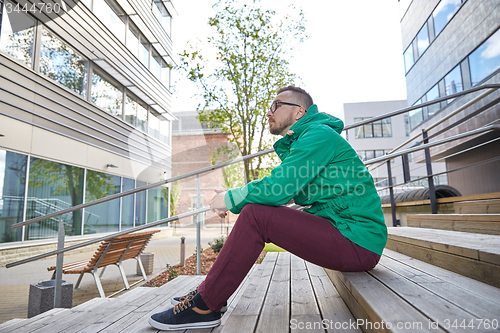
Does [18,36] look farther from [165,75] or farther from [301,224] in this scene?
[165,75]

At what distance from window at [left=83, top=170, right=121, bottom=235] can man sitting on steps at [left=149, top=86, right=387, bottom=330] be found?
30.4 ft

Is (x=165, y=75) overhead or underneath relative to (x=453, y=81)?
overhead

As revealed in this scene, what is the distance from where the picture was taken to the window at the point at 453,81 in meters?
10.8

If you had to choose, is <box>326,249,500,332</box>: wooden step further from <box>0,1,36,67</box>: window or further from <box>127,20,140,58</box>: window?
<box>127,20,140,58</box>: window

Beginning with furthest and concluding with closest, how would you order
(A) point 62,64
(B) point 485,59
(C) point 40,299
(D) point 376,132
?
(D) point 376,132 → (B) point 485,59 → (A) point 62,64 → (C) point 40,299

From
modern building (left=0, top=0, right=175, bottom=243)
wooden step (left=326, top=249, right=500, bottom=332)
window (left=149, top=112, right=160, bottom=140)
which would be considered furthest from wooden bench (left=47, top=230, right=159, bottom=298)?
window (left=149, top=112, right=160, bottom=140)

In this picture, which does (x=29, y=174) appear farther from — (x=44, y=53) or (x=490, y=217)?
(x=490, y=217)

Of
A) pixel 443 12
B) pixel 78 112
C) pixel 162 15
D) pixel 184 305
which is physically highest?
pixel 162 15

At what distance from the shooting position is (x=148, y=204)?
556 inches

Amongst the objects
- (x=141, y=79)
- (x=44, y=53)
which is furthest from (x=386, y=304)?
(x=141, y=79)

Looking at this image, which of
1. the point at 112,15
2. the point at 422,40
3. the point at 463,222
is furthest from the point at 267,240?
the point at 422,40

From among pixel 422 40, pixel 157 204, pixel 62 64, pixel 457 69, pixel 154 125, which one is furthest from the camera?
pixel 154 125

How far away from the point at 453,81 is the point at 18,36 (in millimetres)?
12874

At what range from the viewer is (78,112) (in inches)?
370
